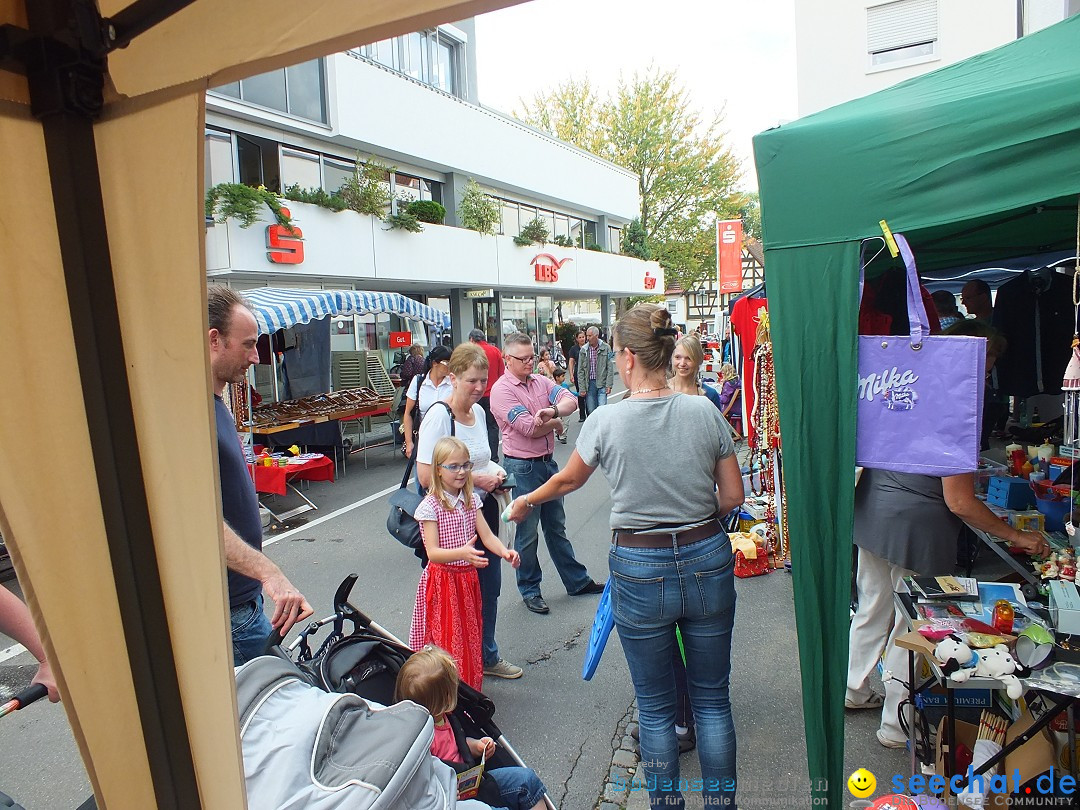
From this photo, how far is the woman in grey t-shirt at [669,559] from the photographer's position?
93.7 inches

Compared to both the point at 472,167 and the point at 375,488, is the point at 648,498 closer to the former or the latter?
the point at 375,488

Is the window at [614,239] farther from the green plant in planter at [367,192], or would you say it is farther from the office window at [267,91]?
the office window at [267,91]

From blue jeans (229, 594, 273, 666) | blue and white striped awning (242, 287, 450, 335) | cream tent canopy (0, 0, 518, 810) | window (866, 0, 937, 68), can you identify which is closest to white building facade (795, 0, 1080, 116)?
window (866, 0, 937, 68)

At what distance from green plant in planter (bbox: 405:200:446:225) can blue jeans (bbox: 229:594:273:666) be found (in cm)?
1491

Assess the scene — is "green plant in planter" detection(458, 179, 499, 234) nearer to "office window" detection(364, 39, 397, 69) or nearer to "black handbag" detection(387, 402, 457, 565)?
"office window" detection(364, 39, 397, 69)

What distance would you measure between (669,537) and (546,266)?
21.1 m

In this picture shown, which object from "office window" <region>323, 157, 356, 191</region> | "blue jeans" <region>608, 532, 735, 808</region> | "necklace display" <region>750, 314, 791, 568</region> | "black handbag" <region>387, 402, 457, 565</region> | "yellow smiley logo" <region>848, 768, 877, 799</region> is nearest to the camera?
"blue jeans" <region>608, 532, 735, 808</region>

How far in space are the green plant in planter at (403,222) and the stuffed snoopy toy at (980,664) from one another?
15.0 meters

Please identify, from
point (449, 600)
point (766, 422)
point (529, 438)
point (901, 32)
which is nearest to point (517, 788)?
point (449, 600)

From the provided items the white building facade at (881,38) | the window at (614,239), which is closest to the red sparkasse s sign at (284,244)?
the white building facade at (881,38)

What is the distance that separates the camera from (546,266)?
74.9 ft

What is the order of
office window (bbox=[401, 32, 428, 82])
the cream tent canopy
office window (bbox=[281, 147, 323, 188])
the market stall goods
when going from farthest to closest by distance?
office window (bbox=[401, 32, 428, 82]), office window (bbox=[281, 147, 323, 188]), the market stall goods, the cream tent canopy

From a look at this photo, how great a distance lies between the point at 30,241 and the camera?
3.21ft

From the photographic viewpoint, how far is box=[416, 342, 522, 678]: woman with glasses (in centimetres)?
376
